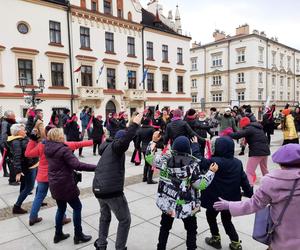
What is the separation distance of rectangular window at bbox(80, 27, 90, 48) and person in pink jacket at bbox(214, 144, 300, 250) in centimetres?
2219

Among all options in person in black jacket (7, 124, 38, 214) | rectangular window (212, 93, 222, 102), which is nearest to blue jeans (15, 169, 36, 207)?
person in black jacket (7, 124, 38, 214)

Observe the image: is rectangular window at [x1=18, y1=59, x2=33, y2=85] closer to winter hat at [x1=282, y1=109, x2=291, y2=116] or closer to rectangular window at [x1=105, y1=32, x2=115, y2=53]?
rectangular window at [x1=105, y1=32, x2=115, y2=53]

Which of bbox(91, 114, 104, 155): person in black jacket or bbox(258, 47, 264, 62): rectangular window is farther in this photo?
bbox(258, 47, 264, 62): rectangular window

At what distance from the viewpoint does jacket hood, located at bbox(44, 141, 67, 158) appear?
358 centimetres

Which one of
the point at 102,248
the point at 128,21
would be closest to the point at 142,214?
the point at 102,248

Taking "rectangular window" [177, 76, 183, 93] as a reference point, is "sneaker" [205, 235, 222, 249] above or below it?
below

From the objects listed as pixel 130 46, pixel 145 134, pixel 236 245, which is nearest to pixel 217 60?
pixel 130 46

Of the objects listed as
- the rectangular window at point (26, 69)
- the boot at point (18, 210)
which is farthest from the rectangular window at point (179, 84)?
the boot at point (18, 210)

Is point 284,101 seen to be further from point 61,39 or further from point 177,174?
A: point 177,174

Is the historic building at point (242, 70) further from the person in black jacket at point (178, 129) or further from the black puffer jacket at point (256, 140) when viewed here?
the black puffer jacket at point (256, 140)

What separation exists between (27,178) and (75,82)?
17.9m

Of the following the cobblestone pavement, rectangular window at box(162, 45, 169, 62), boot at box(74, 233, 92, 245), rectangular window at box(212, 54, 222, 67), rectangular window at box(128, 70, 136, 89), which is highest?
rectangular window at box(212, 54, 222, 67)

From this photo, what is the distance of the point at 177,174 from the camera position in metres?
2.96

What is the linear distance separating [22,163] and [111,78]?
20099mm
